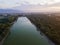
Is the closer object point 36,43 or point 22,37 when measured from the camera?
point 36,43

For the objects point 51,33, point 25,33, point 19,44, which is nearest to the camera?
Result: point 19,44

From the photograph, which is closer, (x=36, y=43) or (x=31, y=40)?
(x=36, y=43)

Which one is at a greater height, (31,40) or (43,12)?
(43,12)

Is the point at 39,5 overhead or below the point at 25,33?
overhead

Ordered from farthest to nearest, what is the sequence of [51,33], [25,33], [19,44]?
[25,33]
[51,33]
[19,44]

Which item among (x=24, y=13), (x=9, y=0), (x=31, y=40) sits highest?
(x=9, y=0)

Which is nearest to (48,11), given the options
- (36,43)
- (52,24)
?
(52,24)

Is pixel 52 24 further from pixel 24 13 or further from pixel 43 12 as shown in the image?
pixel 24 13

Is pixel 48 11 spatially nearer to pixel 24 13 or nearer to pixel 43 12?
pixel 43 12

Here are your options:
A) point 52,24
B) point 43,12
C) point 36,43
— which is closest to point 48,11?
point 43,12
